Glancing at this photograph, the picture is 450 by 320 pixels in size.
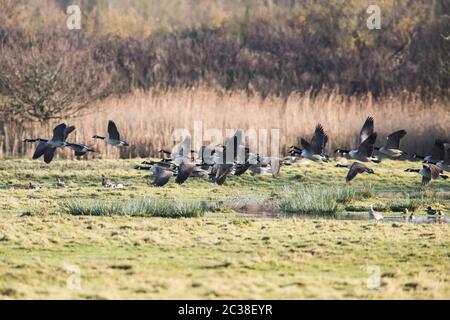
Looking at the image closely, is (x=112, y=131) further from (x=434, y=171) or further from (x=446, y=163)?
(x=446, y=163)

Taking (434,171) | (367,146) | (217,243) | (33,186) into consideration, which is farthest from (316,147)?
(33,186)

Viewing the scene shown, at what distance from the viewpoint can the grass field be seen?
10047mm

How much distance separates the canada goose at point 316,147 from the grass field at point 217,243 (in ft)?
2.16

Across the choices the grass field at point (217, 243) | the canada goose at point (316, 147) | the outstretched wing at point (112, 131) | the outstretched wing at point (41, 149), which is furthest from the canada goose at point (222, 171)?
the outstretched wing at point (41, 149)

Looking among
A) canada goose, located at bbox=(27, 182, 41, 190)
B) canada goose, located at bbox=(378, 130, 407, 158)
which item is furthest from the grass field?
canada goose, located at bbox=(378, 130, 407, 158)

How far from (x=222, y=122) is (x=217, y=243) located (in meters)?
12.1

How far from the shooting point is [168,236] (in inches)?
519

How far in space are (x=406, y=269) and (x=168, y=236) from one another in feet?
11.3

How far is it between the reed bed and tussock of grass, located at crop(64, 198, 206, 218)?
8.31m

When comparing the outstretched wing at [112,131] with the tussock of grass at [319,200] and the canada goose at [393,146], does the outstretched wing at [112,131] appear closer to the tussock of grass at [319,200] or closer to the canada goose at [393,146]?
the tussock of grass at [319,200]

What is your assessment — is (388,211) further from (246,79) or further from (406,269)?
(246,79)

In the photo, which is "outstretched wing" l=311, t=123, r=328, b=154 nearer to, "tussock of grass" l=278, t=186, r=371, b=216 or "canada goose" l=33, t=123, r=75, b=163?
"tussock of grass" l=278, t=186, r=371, b=216

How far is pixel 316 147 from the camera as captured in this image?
17484 millimetres
